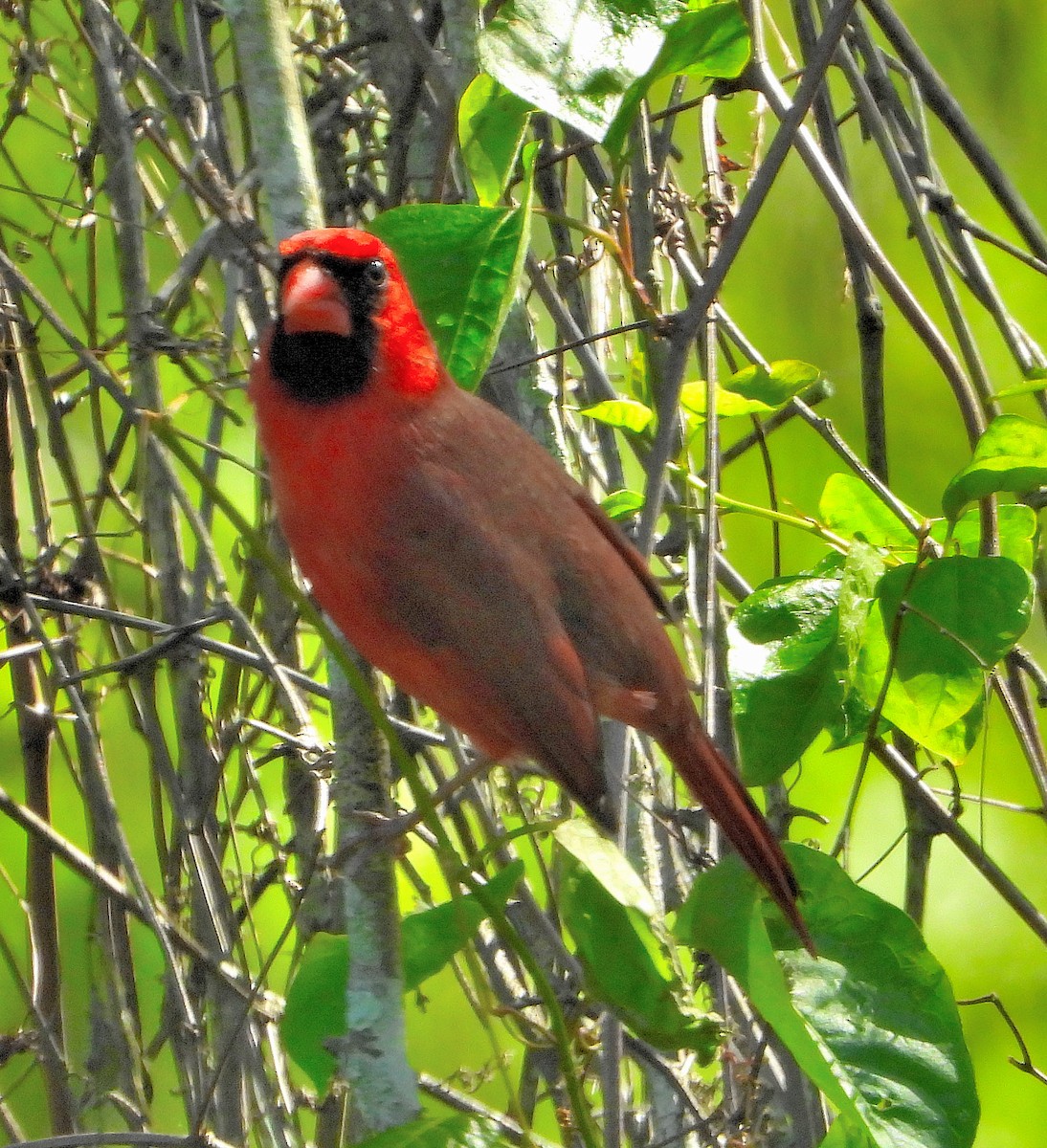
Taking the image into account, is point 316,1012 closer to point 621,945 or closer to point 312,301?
point 621,945

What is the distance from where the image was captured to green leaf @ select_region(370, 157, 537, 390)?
125 cm

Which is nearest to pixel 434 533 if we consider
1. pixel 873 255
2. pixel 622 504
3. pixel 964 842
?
pixel 622 504

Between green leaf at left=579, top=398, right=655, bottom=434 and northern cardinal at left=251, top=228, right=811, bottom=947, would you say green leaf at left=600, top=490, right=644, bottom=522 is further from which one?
green leaf at left=579, top=398, right=655, bottom=434

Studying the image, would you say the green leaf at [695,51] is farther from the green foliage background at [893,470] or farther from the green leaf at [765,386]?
the green foliage background at [893,470]

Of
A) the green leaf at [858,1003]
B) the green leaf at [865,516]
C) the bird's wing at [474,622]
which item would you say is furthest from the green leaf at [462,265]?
the green leaf at [858,1003]

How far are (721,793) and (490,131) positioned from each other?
72cm

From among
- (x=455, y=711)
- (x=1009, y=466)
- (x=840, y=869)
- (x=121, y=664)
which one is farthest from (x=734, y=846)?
(x=121, y=664)

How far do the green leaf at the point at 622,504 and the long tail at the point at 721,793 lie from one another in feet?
0.78

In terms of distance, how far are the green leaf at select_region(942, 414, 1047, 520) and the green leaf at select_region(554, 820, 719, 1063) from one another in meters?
0.47

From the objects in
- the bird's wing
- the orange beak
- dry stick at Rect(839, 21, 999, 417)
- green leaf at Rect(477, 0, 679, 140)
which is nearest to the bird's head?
the orange beak

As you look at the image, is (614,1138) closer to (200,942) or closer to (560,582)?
(560,582)

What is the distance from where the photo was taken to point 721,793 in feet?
5.10

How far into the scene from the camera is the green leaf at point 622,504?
1.58 m

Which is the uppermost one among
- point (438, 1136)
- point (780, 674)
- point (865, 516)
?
point (865, 516)
